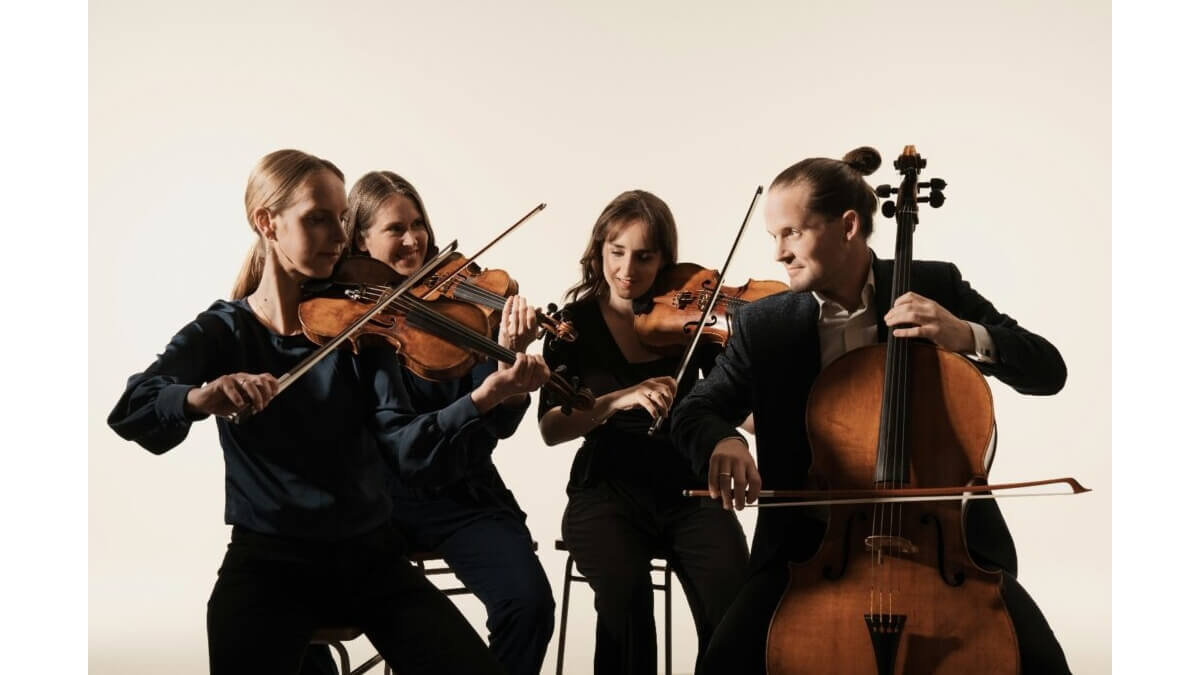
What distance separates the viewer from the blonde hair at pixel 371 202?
120 inches

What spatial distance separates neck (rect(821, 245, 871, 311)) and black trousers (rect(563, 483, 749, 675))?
643mm

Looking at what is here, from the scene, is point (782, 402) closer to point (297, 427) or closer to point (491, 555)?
point (491, 555)

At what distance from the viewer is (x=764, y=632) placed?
2303mm

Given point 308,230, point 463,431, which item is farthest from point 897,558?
point 308,230

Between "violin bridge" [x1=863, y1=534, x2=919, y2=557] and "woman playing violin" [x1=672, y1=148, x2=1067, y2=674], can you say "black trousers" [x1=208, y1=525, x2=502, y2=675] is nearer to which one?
"woman playing violin" [x1=672, y1=148, x2=1067, y2=674]

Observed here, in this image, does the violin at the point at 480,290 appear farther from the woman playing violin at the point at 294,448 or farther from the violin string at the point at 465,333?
the woman playing violin at the point at 294,448

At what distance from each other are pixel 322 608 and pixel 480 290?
2.93 feet

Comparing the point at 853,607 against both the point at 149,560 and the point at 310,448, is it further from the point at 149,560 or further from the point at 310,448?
the point at 149,560

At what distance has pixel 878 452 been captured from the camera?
2244 millimetres

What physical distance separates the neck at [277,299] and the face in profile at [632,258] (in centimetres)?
84

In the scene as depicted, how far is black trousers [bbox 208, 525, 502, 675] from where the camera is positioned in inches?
87.2

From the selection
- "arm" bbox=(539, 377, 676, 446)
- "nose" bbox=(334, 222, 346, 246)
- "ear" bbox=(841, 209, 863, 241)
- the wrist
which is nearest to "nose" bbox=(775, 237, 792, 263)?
"ear" bbox=(841, 209, 863, 241)

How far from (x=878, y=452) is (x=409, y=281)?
980 mm

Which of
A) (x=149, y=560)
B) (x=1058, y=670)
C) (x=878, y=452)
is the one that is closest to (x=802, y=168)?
(x=878, y=452)
